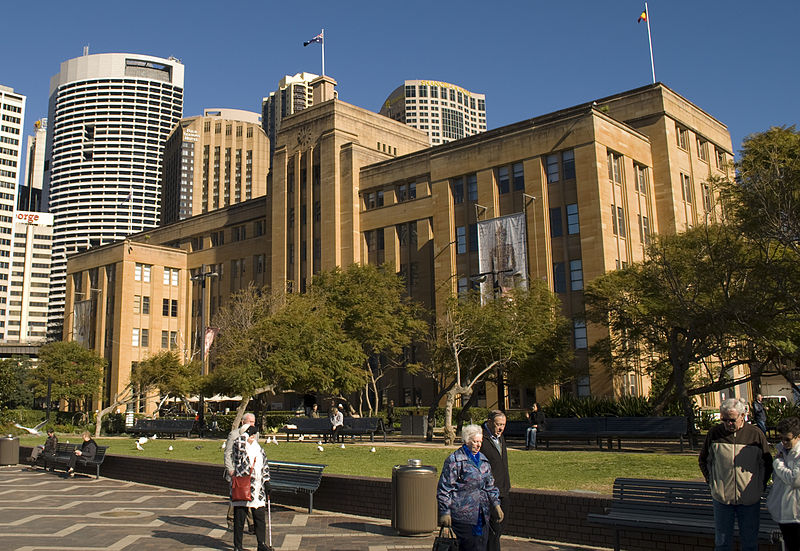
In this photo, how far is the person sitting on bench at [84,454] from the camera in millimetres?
20375

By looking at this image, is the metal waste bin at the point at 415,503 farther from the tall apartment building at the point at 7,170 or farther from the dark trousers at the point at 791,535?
the tall apartment building at the point at 7,170

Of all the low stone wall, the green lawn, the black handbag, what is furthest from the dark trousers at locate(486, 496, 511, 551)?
the green lawn

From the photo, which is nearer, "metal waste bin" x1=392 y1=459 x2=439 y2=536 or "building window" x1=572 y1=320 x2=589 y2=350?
"metal waste bin" x1=392 y1=459 x2=439 y2=536

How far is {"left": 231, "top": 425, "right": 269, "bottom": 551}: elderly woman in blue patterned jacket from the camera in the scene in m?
10.2

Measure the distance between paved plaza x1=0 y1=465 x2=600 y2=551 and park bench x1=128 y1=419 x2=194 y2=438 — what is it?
1840 cm

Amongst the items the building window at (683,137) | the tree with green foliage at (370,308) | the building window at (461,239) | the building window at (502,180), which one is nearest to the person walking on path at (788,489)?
the tree with green foliage at (370,308)

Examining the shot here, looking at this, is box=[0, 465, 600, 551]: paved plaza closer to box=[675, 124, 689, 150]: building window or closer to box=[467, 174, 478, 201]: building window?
box=[467, 174, 478, 201]: building window

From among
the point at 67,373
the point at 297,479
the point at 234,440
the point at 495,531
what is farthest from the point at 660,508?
the point at 67,373

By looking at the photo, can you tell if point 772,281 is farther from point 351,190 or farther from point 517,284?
point 351,190

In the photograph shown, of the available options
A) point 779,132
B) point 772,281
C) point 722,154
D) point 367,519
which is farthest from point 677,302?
point 722,154

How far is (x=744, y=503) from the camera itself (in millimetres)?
7281

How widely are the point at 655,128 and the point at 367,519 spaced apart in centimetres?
4398

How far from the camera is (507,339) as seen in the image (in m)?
32.8

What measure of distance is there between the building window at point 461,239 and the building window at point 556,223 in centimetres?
664
